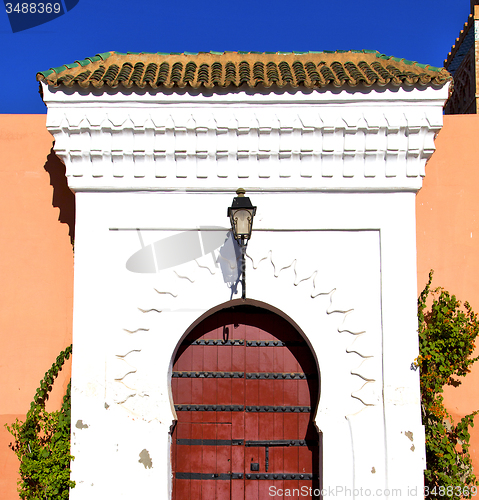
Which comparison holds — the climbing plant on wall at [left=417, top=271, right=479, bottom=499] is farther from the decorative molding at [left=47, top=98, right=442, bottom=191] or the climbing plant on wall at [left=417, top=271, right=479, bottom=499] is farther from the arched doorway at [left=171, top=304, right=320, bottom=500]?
the decorative molding at [left=47, top=98, right=442, bottom=191]

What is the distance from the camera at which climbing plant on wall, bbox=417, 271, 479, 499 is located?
430cm

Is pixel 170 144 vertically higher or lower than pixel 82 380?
higher

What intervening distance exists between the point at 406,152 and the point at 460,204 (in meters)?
1.04

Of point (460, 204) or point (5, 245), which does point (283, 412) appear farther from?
point (5, 245)

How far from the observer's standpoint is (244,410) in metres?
4.59

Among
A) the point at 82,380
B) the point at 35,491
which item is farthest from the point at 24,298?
the point at 35,491

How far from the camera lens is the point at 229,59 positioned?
5.20 m

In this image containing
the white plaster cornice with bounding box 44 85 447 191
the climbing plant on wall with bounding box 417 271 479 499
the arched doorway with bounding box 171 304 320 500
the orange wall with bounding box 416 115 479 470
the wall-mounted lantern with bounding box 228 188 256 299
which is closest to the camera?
the wall-mounted lantern with bounding box 228 188 256 299

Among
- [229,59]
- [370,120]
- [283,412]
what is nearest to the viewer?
[370,120]

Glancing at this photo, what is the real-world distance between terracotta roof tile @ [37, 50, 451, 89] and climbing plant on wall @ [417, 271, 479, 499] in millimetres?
2105

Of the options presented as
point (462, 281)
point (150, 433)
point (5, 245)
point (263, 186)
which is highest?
point (263, 186)

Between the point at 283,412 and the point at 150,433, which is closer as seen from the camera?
the point at 150,433

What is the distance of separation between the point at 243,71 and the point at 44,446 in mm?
4035

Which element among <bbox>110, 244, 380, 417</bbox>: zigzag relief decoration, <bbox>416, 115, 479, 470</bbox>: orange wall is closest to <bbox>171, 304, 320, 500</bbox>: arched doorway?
<bbox>110, 244, 380, 417</bbox>: zigzag relief decoration
